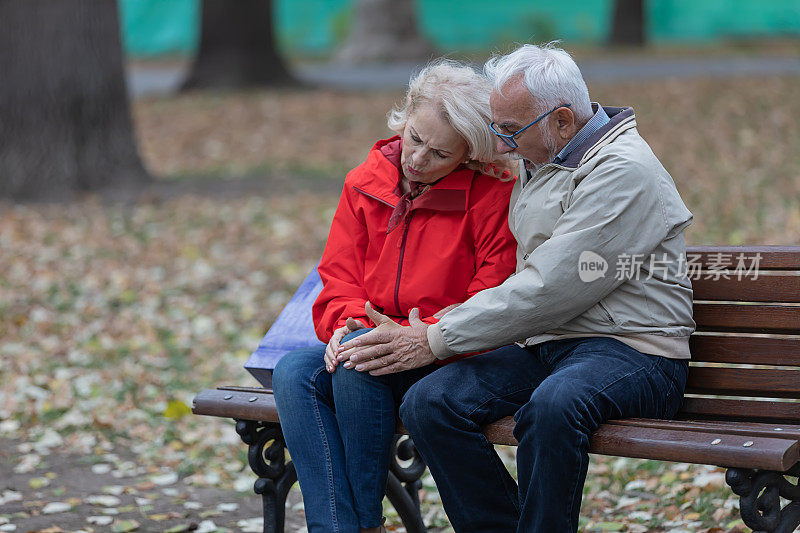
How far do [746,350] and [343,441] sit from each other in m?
1.20

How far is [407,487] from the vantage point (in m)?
3.68

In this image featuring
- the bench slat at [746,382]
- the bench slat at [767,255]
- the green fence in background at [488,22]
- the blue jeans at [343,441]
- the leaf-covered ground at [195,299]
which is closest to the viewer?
the blue jeans at [343,441]

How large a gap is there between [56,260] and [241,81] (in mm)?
9881

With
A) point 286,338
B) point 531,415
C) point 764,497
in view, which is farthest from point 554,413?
point 286,338

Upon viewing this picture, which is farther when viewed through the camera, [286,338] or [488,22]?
[488,22]

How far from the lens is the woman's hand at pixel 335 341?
312 centimetres

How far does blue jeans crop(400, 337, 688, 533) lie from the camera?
265cm

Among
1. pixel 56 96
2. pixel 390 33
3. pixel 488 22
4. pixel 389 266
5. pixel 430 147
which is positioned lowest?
pixel 488 22

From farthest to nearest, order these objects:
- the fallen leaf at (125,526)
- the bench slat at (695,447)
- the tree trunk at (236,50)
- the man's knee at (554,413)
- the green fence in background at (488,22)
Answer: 1. the green fence in background at (488,22)
2. the tree trunk at (236,50)
3. the fallen leaf at (125,526)
4. the man's knee at (554,413)
5. the bench slat at (695,447)

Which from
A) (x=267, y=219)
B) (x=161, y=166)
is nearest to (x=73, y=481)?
(x=267, y=219)

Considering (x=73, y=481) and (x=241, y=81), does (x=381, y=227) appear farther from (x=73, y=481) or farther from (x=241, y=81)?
(x=241, y=81)

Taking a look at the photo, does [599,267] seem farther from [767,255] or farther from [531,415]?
[767,255]

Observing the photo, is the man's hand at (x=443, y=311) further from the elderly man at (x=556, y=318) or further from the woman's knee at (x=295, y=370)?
the woman's knee at (x=295, y=370)

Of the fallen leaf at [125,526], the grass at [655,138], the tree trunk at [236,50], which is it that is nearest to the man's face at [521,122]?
the fallen leaf at [125,526]
